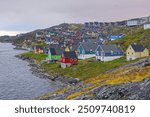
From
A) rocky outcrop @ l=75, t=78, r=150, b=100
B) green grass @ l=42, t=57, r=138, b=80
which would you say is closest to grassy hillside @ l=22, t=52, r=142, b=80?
green grass @ l=42, t=57, r=138, b=80

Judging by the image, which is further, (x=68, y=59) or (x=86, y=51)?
(x=86, y=51)

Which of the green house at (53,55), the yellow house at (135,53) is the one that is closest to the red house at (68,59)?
the yellow house at (135,53)

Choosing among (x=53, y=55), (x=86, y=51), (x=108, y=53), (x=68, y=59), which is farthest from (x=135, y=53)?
(x=53, y=55)

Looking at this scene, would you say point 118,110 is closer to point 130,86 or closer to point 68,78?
point 130,86

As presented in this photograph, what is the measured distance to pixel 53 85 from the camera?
306 feet

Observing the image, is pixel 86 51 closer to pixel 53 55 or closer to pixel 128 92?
pixel 53 55

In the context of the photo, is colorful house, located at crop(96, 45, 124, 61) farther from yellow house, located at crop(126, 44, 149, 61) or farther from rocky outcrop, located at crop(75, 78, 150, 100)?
rocky outcrop, located at crop(75, 78, 150, 100)

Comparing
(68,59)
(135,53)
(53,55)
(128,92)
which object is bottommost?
(53,55)

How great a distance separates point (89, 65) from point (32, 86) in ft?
76.6

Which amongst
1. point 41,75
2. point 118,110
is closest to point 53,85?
point 41,75

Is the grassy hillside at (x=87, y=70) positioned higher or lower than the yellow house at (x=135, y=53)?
lower

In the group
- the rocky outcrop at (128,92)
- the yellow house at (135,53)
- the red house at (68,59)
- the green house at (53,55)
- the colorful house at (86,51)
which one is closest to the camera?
→ the rocky outcrop at (128,92)

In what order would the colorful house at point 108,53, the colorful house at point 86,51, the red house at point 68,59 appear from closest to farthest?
the colorful house at point 108,53
the red house at point 68,59
the colorful house at point 86,51

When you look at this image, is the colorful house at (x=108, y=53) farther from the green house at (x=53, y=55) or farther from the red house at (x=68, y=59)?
the green house at (x=53, y=55)
